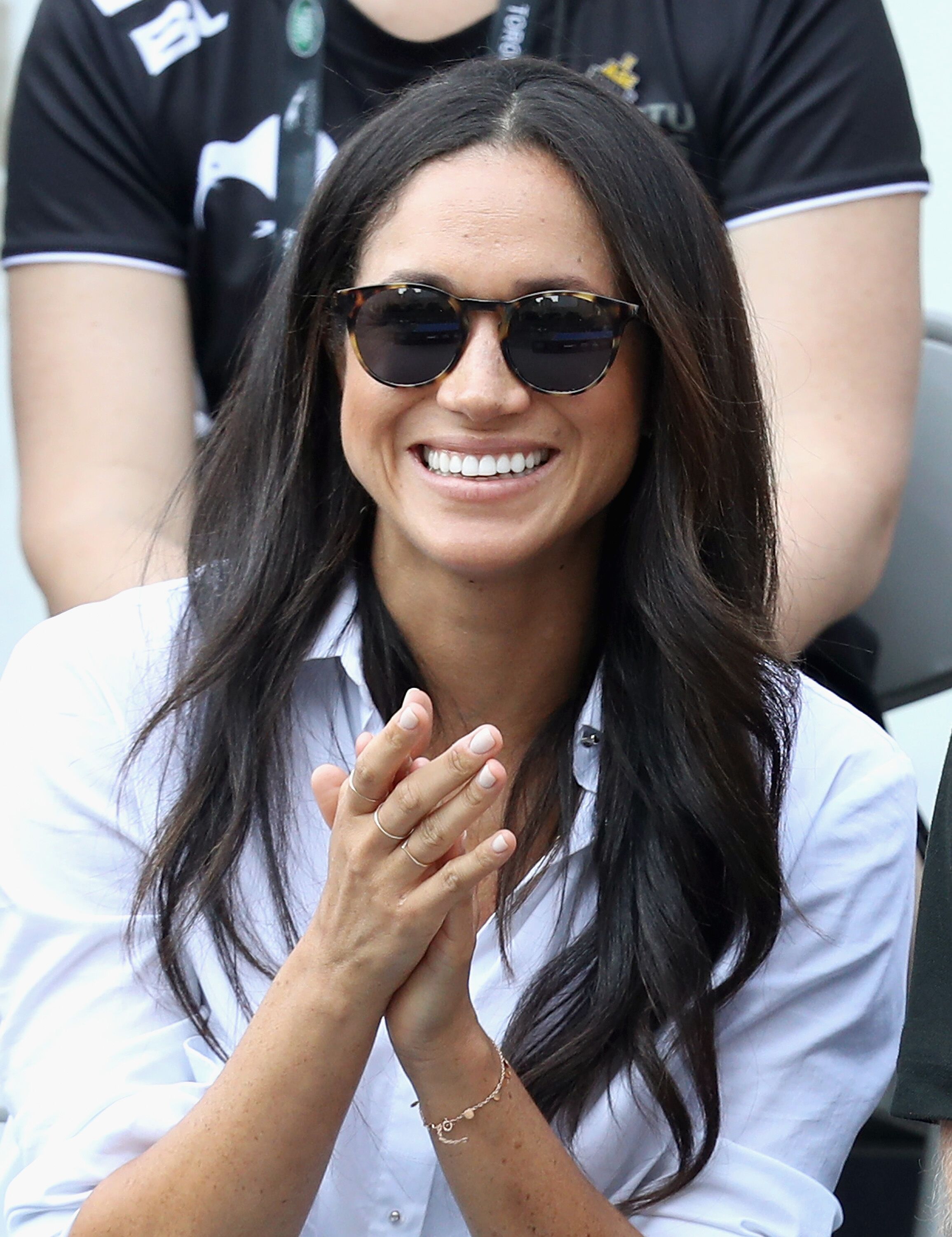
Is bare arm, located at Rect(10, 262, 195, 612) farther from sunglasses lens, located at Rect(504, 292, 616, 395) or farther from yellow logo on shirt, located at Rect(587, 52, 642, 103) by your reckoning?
sunglasses lens, located at Rect(504, 292, 616, 395)

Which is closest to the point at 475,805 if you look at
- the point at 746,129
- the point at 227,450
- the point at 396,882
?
the point at 396,882

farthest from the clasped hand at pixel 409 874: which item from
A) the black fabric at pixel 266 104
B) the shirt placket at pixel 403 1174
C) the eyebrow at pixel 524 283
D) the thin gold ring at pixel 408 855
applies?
the black fabric at pixel 266 104

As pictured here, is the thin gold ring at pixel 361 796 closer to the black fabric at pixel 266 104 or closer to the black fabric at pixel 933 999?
the black fabric at pixel 933 999

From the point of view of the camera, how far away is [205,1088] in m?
1.72

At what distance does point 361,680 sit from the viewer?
5.99ft

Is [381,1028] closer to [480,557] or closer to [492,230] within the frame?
[480,557]

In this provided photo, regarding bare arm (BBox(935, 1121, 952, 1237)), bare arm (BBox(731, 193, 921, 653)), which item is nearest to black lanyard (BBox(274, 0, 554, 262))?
bare arm (BBox(731, 193, 921, 653))

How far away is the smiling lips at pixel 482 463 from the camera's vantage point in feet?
5.58

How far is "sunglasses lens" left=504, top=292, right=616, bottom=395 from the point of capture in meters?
1.64

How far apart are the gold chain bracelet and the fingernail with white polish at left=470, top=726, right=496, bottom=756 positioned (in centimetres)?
33

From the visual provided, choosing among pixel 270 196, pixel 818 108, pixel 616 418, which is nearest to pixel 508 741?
pixel 616 418

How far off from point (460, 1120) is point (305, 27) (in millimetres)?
1420

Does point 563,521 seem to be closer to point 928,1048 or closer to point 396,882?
point 396,882

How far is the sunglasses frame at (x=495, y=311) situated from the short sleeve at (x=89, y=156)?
0.72 m
